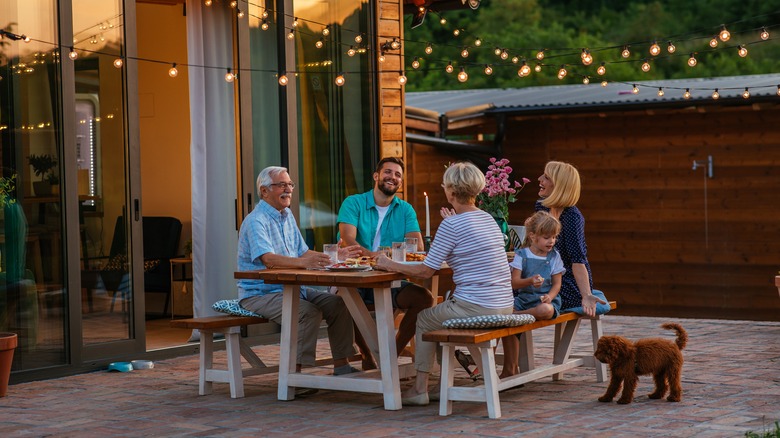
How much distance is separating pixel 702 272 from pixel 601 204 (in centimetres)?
127

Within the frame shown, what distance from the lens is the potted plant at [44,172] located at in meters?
6.40

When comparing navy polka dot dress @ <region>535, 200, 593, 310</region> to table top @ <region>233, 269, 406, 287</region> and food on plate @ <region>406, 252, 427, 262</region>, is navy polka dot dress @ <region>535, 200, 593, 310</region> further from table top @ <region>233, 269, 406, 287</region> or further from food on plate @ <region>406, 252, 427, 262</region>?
table top @ <region>233, 269, 406, 287</region>

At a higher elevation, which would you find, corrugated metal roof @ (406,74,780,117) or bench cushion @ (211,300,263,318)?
corrugated metal roof @ (406,74,780,117)

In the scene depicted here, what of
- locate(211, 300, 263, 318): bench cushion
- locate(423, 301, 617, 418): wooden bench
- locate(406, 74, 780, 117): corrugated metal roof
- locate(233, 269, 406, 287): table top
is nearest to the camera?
locate(423, 301, 617, 418): wooden bench

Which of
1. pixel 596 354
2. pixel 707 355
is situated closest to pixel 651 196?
pixel 707 355

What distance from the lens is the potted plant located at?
21.0 feet

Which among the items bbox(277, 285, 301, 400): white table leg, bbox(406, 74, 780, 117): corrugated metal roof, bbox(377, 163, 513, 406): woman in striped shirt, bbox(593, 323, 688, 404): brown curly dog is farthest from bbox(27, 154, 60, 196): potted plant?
bbox(406, 74, 780, 117): corrugated metal roof

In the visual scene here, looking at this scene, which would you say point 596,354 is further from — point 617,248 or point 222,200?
point 617,248

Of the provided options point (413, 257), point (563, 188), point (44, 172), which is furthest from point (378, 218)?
point (44, 172)

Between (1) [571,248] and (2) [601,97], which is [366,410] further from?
(2) [601,97]

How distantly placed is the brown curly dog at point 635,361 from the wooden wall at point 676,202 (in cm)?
629

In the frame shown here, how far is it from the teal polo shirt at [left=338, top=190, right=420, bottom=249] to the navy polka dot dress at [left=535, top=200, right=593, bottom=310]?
914 mm

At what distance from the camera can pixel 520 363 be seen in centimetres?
594

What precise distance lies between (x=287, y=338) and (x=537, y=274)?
4.21ft
